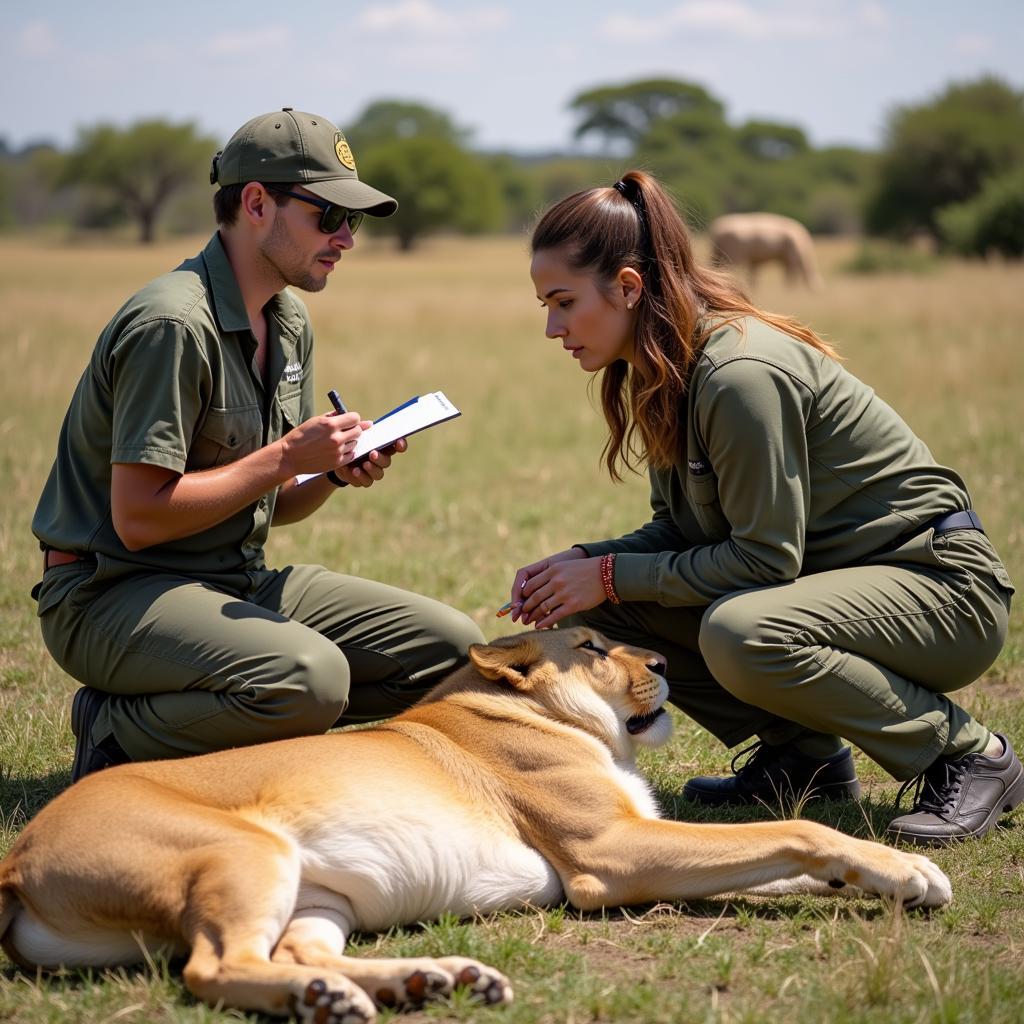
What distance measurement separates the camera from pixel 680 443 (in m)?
4.54

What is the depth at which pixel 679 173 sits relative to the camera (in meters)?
68.3

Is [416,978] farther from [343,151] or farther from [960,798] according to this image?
[343,151]

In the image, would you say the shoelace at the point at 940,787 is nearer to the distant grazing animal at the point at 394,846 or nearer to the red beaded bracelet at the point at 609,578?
the distant grazing animal at the point at 394,846

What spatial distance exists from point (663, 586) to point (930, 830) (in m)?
1.17

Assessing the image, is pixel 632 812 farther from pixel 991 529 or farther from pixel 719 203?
pixel 719 203

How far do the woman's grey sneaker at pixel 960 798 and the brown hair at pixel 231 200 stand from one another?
296 centimetres

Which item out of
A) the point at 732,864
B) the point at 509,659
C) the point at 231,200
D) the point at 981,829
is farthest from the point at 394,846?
the point at 231,200

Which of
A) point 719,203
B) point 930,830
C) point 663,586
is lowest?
point 930,830

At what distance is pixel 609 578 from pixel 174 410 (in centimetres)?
159

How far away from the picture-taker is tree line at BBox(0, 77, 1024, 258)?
47.5 meters

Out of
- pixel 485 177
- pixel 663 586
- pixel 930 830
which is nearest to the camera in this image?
pixel 930 830

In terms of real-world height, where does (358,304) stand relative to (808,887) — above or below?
above

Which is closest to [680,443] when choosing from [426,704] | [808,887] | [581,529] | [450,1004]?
[426,704]

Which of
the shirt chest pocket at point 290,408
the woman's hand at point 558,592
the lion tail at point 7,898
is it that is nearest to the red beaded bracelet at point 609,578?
the woman's hand at point 558,592
